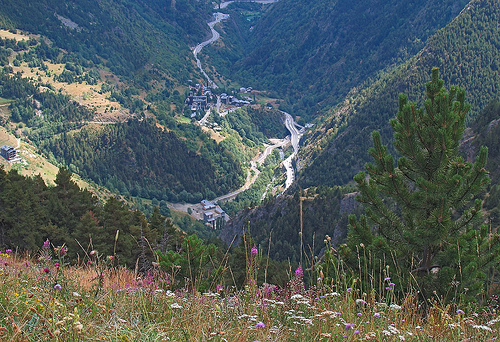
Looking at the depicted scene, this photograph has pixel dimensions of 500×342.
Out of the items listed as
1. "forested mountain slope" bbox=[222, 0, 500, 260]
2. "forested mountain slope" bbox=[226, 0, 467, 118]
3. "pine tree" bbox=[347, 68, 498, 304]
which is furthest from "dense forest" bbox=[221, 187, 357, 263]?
"forested mountain slope" bbox=[226, 0, 467, 118]

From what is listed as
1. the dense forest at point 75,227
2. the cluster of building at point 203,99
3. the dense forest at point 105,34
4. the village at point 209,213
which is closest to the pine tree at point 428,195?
the dense forest at point 75,227

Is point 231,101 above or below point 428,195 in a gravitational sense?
above

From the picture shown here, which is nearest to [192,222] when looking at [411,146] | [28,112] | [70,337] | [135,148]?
[135,148]

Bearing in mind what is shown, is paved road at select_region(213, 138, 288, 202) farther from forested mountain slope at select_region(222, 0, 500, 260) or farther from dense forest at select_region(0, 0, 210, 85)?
dense forest at select_region(0, 0, 210, 85)

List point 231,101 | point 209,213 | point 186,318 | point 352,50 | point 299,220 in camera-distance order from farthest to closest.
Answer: point 352,50 < point 231,101 < point 209,213 < point 299,220 < point 186,318

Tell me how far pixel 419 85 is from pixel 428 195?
90887 mm

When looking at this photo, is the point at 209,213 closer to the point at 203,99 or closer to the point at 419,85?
the point at 419,85

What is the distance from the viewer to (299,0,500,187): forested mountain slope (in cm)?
8819

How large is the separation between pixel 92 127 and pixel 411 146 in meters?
108

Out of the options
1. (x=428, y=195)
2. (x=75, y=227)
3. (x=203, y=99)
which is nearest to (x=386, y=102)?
(x=203, y=99)

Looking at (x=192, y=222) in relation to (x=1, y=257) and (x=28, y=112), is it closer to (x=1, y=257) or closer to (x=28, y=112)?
(x=28, y=112)

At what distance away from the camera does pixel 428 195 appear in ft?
37.1

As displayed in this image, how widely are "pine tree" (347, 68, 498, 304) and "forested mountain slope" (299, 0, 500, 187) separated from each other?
7302cm

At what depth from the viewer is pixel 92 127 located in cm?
11012
